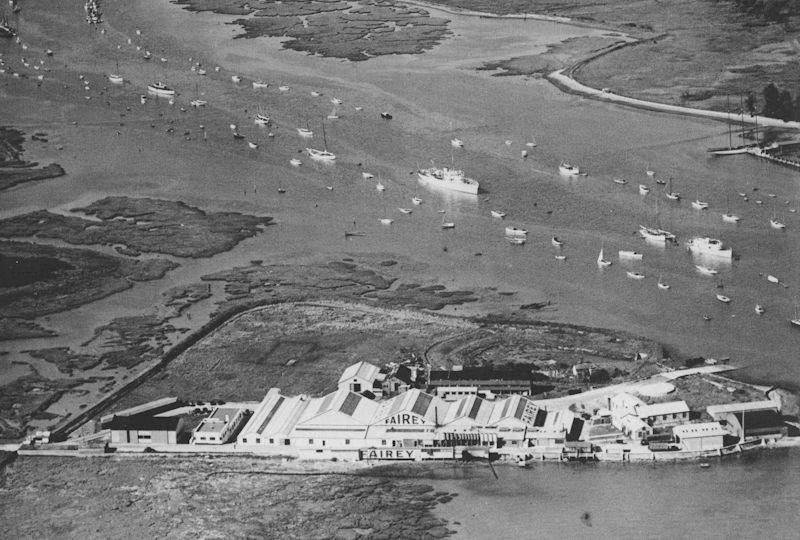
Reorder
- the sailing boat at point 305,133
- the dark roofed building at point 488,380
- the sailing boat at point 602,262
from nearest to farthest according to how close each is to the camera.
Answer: the dark roofed building at point 488,380, the sailing boat at point 602,262, the sailing boat at point 305,133

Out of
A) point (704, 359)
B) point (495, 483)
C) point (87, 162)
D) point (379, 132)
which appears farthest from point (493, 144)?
point (495, 483)

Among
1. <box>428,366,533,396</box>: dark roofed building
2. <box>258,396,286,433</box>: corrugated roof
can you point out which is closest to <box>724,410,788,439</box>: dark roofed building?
<box>428,366,533,396</box>: dark roofed building

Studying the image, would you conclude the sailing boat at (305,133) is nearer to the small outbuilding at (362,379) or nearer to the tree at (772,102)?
the tree at (772,102)

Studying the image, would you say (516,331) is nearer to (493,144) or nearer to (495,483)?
(495,483)

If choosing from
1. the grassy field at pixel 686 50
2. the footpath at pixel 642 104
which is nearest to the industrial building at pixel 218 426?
the footpath at pixel 642 104

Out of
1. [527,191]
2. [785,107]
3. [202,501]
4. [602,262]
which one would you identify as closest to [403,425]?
[202,501]

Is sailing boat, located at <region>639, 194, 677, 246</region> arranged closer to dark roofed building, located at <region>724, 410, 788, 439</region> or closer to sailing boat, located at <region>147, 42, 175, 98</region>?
dark roofed building, located at <region>724, 410, 788, 439</region>
